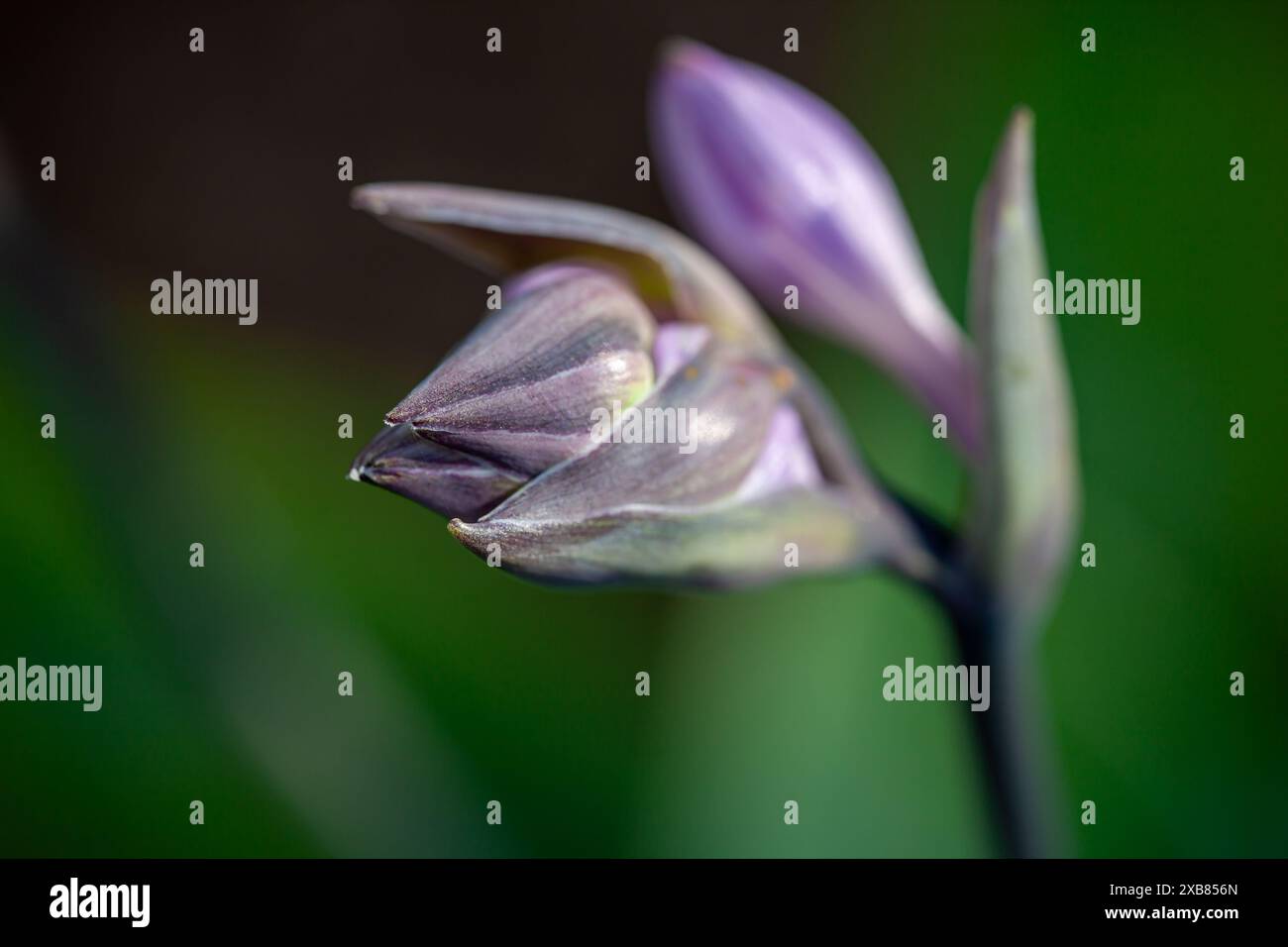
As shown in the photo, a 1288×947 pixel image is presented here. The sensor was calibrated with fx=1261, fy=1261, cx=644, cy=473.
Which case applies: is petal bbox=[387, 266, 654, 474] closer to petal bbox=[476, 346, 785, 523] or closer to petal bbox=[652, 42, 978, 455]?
petal bbox=[476, 346, 785, 523]

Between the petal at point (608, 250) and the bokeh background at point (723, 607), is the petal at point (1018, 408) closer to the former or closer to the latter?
the petal at point (608, 250)

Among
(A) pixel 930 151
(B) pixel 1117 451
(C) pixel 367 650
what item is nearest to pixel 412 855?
(C) pixel 367 650

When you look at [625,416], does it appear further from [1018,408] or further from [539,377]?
[1018,408]

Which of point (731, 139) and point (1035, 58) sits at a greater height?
point (1035, 58)

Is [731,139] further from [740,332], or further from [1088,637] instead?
[1088,637]

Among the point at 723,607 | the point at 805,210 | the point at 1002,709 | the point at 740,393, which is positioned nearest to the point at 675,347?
the point at 740,393

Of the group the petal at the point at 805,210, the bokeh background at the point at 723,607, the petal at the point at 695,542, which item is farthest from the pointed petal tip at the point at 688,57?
the bokeh background at the point at 723,607
